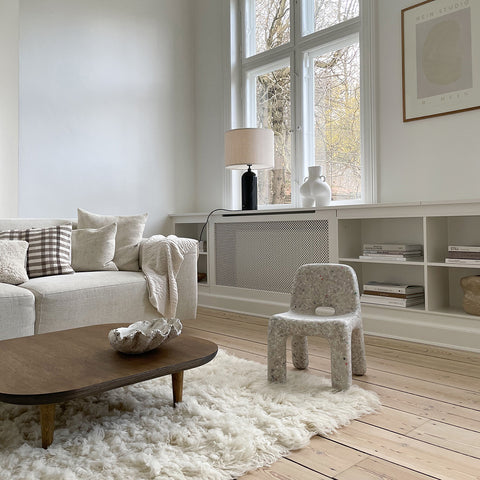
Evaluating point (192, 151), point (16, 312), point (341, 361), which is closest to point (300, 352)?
point (341, 361)

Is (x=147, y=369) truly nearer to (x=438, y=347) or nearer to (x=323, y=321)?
(x=323, y=321)

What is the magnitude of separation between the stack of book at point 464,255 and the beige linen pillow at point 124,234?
1957mm

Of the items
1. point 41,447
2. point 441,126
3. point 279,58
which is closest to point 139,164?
point 279,58

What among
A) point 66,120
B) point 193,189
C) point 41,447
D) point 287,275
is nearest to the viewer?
point 41,447

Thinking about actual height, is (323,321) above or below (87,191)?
below

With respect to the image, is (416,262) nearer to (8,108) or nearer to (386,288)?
(386,288)

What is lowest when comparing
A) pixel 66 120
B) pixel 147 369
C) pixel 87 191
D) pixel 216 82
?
pixel 147 369

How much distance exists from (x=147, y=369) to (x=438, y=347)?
6.12 ft

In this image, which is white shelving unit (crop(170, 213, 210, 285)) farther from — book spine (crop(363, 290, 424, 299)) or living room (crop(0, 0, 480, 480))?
book spine (crop(363, 290, 424, 299))

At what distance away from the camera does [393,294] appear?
3023 millimetres

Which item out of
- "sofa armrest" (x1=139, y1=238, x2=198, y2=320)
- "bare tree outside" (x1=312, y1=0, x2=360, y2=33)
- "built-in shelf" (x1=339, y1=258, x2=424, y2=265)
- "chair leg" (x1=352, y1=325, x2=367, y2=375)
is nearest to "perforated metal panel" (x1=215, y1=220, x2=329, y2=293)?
"built-in shelf" (x1=339, y1=258, x2=424, y2=265)

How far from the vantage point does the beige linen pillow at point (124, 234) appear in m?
3.28

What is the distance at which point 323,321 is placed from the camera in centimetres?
203

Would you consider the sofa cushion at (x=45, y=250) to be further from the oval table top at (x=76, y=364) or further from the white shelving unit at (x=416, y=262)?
the white shelving unit at (x=416, y=262)
